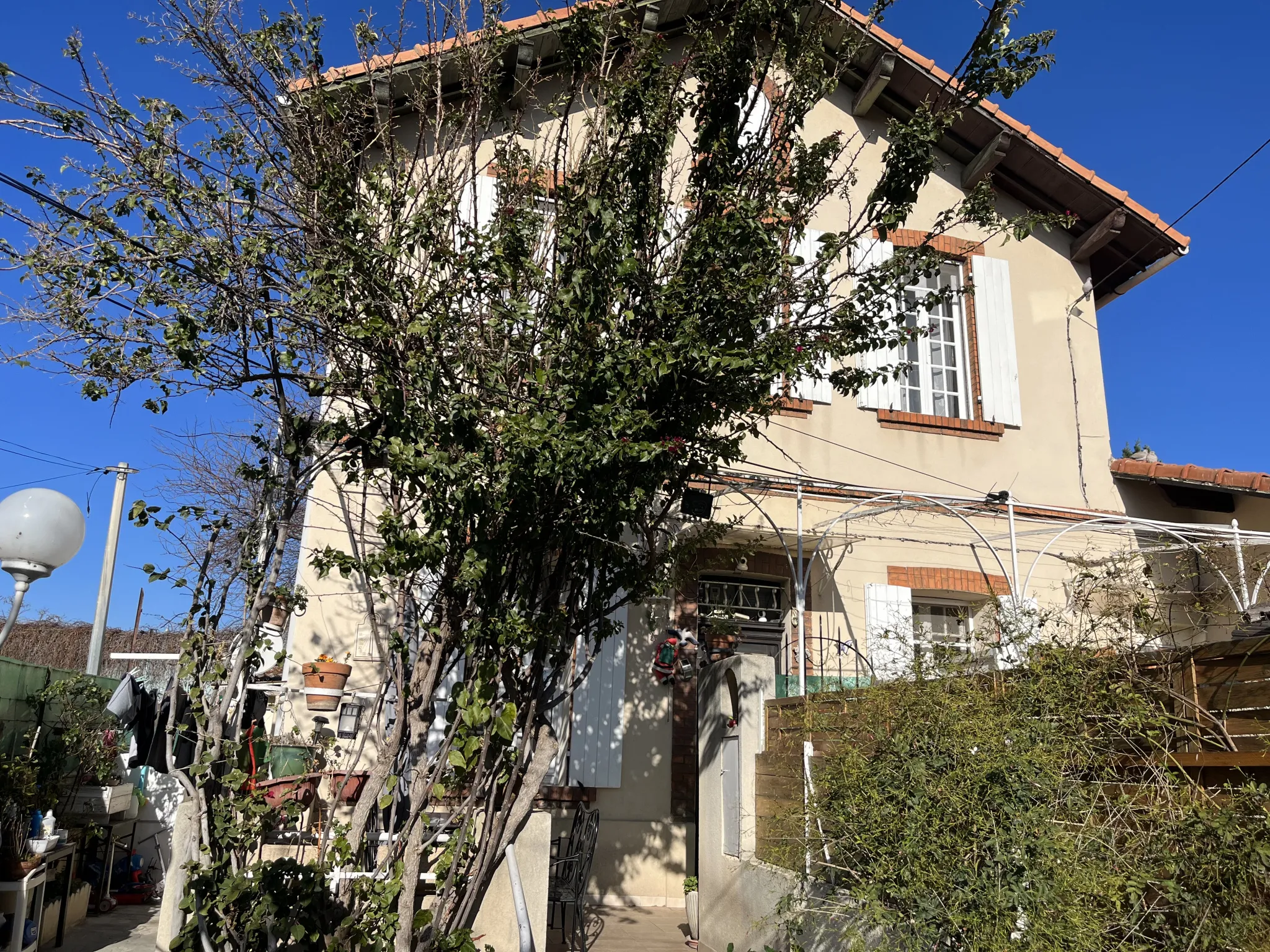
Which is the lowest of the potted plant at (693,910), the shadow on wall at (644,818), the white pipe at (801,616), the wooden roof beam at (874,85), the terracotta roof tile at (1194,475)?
the potted plant at (693,910)

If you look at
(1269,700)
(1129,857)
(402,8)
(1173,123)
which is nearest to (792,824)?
(1129,857)

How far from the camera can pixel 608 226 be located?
12.1ft

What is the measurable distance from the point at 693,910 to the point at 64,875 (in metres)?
4.47

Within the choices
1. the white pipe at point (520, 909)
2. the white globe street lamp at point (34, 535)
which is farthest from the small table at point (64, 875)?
the white pipe at point (520, 909)

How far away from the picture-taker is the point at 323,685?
21.9ft

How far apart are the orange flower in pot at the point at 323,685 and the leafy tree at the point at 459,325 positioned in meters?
2.43

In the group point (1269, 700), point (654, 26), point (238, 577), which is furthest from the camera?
point (654, 26)

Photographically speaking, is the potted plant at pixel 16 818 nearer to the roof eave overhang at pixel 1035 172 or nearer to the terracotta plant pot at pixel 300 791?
the terracotta plant pot at pixel 300 791

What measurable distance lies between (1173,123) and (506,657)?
8.02m

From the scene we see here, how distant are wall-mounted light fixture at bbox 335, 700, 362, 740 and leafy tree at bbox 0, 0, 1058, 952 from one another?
2.50m

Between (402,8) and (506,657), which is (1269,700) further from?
(402,8)

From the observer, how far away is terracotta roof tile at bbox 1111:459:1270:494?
25.1 feet

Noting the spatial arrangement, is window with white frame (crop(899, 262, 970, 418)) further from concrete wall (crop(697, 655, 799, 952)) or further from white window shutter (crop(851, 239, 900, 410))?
concrete wall (crop(697, 655, 799, 952))

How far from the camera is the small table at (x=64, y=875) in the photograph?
6.06 metres
